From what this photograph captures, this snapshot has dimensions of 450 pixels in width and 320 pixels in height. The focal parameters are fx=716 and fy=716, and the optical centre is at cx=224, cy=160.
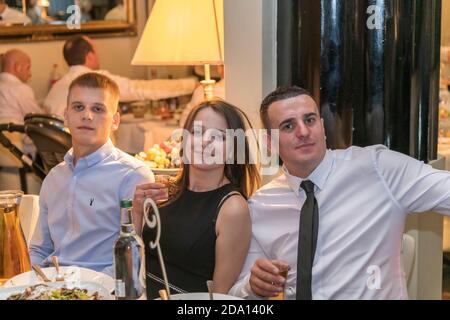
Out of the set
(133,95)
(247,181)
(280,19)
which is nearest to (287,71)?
(280,19)

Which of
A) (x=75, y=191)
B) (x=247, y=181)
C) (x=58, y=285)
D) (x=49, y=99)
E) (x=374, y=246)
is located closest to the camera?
(x=58, y=285)

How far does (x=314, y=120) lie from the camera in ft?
5.74

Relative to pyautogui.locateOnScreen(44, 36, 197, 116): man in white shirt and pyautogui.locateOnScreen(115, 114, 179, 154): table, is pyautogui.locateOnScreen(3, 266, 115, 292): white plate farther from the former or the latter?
pyautogui.locateOnScreen(44, 36, 197, 116): man in white shirt

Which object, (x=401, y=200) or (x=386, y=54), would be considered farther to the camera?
(x=386, y=54)

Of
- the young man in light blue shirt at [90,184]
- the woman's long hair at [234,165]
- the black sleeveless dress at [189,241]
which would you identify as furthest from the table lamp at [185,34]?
the black sleeveless dress at [189,241]

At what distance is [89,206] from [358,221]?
2.59ft

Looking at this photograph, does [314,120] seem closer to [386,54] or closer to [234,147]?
[234,147]

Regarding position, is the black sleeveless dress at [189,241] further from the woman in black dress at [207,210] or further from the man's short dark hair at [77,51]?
the man's short dark hair at [77,51]

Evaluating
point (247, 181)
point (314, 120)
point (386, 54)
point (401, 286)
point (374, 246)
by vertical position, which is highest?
point (386, 54)

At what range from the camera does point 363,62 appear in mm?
2201

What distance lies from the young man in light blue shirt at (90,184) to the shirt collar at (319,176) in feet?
1.51

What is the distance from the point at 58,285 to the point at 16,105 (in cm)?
376

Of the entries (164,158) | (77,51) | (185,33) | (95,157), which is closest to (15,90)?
(77,51)

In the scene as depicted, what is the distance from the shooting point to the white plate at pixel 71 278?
164 cm
